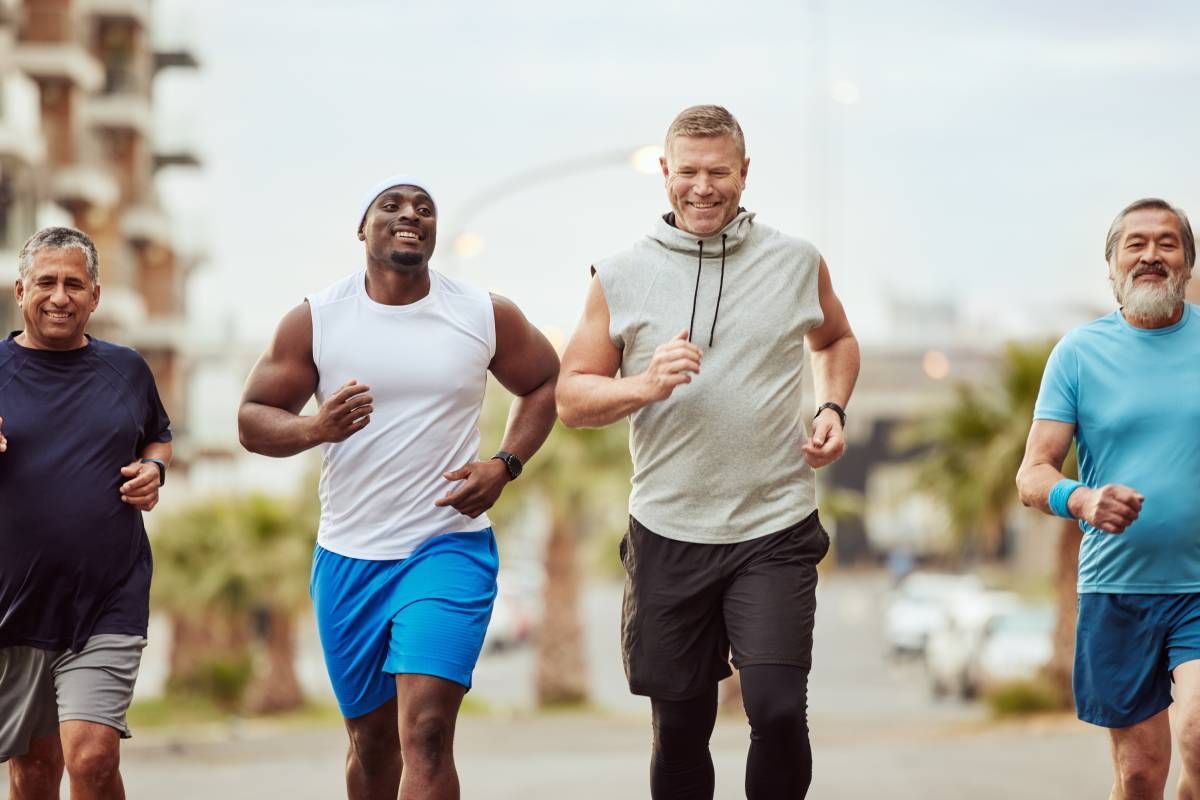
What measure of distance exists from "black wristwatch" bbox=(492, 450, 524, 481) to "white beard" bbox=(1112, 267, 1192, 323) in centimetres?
211

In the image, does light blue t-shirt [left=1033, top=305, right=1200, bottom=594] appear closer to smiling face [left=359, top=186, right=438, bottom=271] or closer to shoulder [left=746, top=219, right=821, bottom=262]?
shoulder [left=746, top=219, right=821, bottom=262]

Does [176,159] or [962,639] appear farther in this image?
[176,159]

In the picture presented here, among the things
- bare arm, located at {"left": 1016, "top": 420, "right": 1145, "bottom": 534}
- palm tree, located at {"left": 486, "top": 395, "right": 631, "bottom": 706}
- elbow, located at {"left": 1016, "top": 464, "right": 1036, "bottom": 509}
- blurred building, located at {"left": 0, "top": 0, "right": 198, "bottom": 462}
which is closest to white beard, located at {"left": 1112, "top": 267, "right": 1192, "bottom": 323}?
bare arm, located at {"left": 1016, "top": 420, "right": 1145, "bottom": 534}

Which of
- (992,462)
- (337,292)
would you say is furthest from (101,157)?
(337,292)

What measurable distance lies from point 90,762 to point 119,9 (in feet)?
Result: 180

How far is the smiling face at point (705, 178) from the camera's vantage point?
19.6 ft

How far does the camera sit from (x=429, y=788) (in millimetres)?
5930

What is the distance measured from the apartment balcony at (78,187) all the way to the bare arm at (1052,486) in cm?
4790

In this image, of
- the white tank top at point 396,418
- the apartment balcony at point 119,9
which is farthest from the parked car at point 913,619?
the white tank top at point 396,418

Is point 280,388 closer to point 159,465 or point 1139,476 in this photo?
point 159,465

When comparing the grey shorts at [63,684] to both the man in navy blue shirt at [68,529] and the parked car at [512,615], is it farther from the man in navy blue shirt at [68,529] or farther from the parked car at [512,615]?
the parked car at [512,615]

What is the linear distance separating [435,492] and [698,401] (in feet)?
3.21

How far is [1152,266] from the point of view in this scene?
5848 mm

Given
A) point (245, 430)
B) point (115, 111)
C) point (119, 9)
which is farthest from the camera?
point (115, 111)
